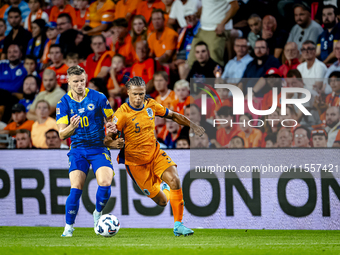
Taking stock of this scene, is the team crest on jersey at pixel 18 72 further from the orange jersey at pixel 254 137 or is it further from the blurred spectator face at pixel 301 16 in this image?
the blurred spectator face at pixel 301 16

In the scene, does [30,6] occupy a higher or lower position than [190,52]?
higher

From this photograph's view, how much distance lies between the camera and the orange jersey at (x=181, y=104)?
8448 millimetres

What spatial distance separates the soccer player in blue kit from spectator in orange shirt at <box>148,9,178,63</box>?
342 centimetres

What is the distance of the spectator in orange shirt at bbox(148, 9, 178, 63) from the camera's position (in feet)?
29.8

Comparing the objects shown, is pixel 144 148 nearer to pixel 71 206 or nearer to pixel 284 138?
pixel 71 206

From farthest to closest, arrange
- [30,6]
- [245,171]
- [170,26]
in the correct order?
1. [30,6]
2. [170,26]
3. [245,171]

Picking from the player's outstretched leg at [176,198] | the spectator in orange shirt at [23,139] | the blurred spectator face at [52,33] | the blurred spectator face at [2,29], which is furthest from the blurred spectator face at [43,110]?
the player's outstretched leg at [176,198]

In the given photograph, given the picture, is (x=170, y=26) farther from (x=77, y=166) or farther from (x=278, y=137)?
(x=77, y=166)

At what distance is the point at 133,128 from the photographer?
5926 mm

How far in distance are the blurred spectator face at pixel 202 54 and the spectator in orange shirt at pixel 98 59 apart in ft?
6.31

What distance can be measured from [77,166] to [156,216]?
6.82 feet

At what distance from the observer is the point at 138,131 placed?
5.95 meters

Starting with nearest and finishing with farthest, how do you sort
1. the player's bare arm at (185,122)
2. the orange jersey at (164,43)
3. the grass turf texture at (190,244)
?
the grass turf texture at (190,244) < the player's bare arm at (185,122) < the orange jersey at (164,43)

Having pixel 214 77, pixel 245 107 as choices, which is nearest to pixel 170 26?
pixel 214 77
